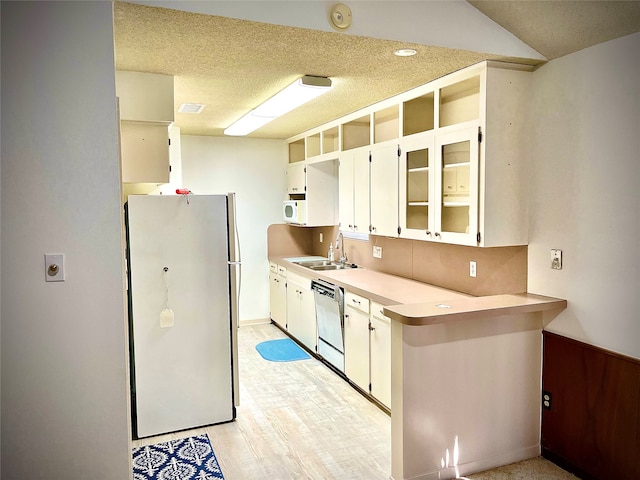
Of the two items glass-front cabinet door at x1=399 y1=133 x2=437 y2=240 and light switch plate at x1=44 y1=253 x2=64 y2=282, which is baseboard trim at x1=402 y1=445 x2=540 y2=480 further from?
light switch plate at x1=44 y1=253 x2=64 y2=282

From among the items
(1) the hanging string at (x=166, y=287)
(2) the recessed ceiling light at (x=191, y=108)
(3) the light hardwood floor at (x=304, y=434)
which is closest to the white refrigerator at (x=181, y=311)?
(1) the hanging string at (x=166, y=287)

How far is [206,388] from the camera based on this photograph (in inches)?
142

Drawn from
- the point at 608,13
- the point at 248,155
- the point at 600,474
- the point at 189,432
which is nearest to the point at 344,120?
the point at 248,155

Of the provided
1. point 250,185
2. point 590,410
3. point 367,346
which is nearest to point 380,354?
point 367,346

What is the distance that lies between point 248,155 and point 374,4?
152 inches

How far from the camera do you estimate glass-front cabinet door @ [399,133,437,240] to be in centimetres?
346

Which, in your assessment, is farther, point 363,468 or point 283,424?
point 283,424

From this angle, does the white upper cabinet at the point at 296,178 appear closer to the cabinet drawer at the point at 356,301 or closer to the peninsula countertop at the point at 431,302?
the peninsula countertop at the point at 431,302

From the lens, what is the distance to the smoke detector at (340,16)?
96.9 inches

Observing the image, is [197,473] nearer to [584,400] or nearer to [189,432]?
[189,432]

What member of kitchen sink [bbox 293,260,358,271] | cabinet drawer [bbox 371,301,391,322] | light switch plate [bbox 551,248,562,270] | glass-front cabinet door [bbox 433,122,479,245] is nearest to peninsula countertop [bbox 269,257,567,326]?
cabinet drawer [bbox 371,301,391,322]

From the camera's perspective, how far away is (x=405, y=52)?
2.79 metres

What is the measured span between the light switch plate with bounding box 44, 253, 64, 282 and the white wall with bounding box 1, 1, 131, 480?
0.02 m

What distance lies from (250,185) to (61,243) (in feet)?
14.0
